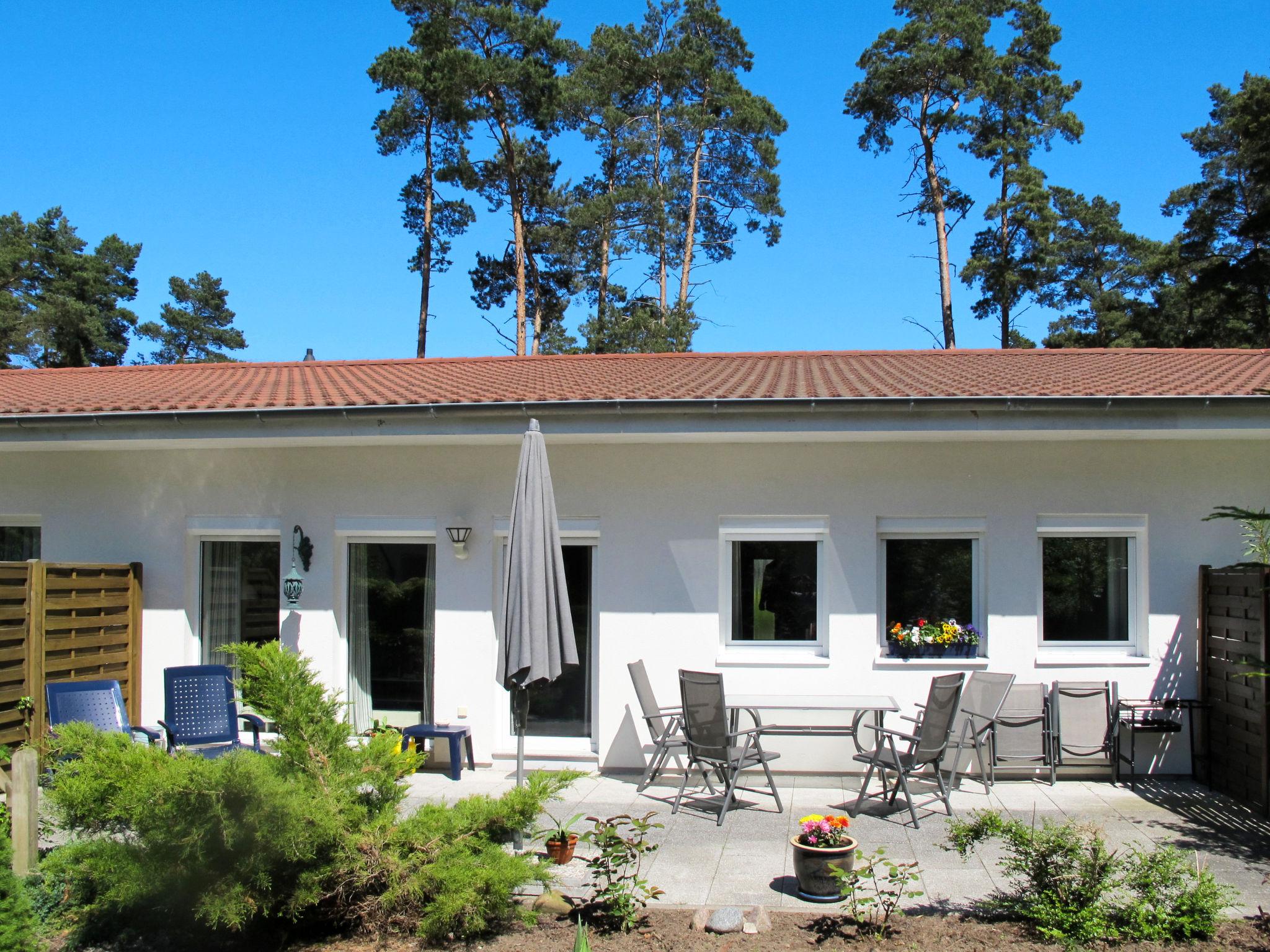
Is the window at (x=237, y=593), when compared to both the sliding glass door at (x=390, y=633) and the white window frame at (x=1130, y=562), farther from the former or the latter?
the white window frame at (x=1130, y=562)

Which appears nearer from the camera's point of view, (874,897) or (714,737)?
(874,897)

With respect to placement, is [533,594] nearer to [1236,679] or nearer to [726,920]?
[726,920]

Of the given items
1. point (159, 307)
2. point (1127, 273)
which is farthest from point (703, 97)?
point (159, 307)

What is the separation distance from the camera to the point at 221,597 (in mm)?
9695

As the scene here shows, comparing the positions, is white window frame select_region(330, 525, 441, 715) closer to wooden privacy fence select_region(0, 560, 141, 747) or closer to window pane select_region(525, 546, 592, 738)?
window pane select_region(525, 546, 592, 738)

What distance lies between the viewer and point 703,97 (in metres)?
26.4

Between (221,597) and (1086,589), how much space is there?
26.9 ft

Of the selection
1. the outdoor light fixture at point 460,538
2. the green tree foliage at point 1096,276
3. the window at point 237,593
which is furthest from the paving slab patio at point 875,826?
the green tree foliage at point 1096,276

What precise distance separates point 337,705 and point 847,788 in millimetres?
4748

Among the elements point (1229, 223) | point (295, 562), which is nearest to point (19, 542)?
point (295, 562)

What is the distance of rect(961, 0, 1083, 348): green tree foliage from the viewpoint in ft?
86.5

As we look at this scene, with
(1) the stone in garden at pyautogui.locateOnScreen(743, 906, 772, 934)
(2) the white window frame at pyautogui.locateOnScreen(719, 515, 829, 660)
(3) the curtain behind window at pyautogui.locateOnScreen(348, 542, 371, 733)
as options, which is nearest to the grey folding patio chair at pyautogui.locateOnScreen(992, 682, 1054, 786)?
(2) the white window frame at pyautogui.locateOnScreen(719, 515, 829, 660)

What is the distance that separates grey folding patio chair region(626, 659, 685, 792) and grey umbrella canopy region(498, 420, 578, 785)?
1302 millimetres

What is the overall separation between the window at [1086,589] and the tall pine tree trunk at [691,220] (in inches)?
700
